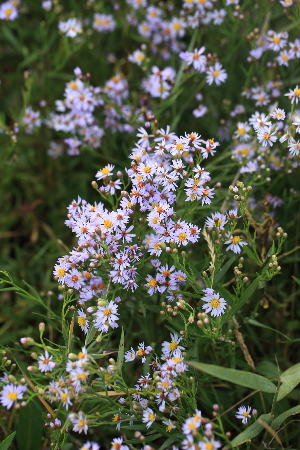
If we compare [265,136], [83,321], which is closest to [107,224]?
[83,321]

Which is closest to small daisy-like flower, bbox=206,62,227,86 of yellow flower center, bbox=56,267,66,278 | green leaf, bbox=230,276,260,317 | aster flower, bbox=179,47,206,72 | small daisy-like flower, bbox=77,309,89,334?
aster flower, bbox=179,47,206,72

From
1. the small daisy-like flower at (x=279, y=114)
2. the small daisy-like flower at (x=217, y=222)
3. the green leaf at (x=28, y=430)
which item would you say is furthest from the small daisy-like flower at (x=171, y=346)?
the small daisy-like flower at (x=279, y=114)

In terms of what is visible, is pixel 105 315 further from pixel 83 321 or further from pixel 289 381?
pixel 289 381

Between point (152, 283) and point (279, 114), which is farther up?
point (279, 114)

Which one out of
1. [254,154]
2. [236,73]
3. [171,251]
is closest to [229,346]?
[171,251]

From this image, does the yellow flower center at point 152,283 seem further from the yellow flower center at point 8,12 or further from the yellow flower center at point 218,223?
the yellow flower center at point 8,12

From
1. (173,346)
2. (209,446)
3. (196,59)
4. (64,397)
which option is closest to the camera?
(209,446)
